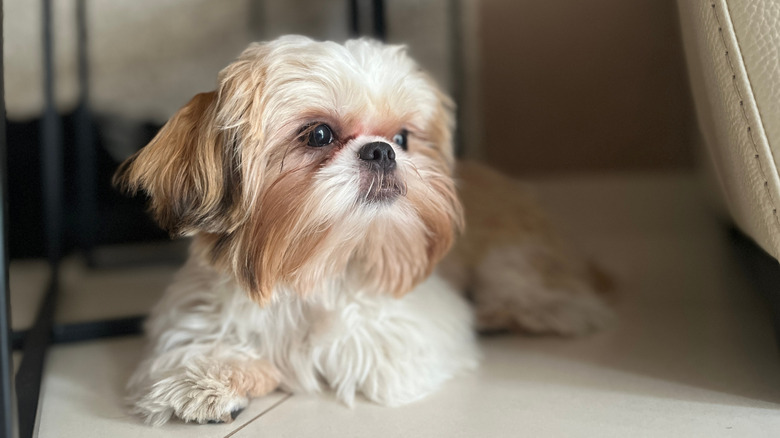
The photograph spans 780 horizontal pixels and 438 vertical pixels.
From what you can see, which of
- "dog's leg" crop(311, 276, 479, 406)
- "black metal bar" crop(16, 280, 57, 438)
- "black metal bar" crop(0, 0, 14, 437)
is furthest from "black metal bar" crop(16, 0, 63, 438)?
"dog's leg" crop(311, 276, 479, 406)

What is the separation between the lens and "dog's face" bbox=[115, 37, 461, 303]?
3.15 ft

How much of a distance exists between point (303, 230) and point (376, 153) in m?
0.15

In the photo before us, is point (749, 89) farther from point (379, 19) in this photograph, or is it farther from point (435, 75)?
point (435, 75)

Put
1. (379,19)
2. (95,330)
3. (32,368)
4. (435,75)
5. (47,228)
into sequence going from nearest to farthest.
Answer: (32,368)
(95,330)
(379,19)
(47,228)
(435,75)

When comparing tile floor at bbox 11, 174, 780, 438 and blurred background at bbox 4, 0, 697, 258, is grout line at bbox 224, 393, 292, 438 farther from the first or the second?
blurred background at bbox 4, 0, 697, 258

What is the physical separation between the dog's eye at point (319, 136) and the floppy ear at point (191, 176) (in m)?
0.11

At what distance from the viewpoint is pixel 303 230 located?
962 mm

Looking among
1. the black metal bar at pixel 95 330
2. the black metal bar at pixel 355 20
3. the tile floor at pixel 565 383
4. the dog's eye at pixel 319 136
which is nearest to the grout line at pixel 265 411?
the tile floor at pixel 565 383

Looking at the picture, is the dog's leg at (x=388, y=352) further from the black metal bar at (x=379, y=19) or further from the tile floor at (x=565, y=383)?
the black metal bar at (x=379, y=19)

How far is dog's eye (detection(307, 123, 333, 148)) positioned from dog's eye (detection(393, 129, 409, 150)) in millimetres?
140

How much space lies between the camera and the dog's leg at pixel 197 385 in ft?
3.20

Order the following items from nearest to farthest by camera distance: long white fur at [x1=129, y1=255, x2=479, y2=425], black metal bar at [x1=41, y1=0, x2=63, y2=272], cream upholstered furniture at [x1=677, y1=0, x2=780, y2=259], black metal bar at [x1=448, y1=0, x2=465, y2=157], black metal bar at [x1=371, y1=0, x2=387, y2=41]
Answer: cream upholstered furniture at [x1=677, y1=0, x2=780, y2=259] → long white fur at [x1=129, y1=255, x2=479, y2=425] → black metal bar at [x1=371, y1=0, x2=387, y2=41] → black metal bar at [x1=41, y1=0, x2=63, y2=272] → black metal bar at [x1=448, y1=0, x2=465, y2=157]

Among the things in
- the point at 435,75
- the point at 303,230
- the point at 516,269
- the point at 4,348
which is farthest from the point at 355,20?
the point at 4,348

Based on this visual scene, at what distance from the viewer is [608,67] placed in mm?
2102
